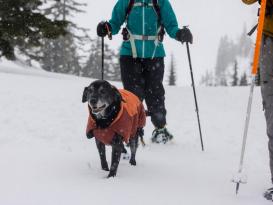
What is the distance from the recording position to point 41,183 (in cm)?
468

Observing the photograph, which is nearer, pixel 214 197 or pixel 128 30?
pixel 214 197

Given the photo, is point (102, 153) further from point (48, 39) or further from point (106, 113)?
point (48, 39)

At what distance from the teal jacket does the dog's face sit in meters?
1.98

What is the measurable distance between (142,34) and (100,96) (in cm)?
226

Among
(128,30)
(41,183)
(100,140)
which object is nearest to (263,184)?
(100,140)

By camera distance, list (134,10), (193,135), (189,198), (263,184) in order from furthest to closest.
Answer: (193,135) → (134,10) → (263,184) → (189,198)

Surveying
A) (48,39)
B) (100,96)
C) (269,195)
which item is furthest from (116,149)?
(48,39)

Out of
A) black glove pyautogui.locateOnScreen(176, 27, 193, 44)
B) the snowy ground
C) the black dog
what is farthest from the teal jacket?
the black dog

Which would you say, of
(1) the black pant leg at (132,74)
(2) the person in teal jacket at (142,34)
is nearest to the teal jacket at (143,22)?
(2) the person in teal jacket at (142,34)

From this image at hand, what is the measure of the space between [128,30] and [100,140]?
2435 mm

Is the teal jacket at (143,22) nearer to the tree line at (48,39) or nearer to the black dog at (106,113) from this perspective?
the black dog at (106,113)

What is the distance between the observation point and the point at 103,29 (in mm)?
6754

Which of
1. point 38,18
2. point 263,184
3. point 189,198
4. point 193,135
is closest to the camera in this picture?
point 189,198

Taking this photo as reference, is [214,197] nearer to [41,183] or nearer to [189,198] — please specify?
[189,198]
